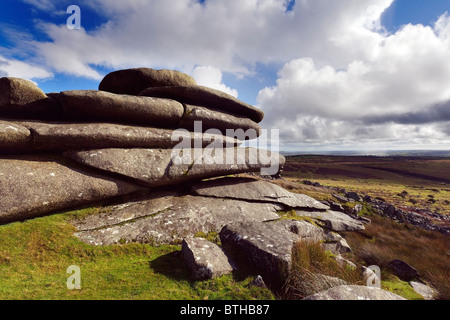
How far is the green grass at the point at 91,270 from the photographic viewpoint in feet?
23.6

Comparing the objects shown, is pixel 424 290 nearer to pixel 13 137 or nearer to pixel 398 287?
pixel 398 287

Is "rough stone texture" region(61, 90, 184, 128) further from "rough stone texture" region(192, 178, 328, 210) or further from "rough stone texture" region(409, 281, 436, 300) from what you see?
"rough stone texture" region(409, 281, 436, 300)

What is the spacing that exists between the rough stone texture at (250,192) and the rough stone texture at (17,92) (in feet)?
41.4

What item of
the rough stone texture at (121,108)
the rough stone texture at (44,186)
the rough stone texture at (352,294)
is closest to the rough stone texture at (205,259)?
the rough stone texture at (352,294)

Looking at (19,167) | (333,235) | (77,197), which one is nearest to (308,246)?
(333,235)

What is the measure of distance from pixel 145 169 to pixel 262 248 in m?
9.40

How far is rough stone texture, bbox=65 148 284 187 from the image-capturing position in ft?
43.5

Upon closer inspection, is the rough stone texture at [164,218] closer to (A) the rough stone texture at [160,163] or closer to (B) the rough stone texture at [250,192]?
(B) the rough stone texture at [250,192]

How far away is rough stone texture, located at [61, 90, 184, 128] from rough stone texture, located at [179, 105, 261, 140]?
2.67 feet

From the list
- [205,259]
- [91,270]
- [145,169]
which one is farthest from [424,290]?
[145,169]

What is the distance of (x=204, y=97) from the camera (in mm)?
18609

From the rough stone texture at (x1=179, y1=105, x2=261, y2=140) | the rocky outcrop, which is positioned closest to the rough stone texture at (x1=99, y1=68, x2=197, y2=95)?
the rough stone texture at (x1=179, y1=105, x2=261, y2=140)

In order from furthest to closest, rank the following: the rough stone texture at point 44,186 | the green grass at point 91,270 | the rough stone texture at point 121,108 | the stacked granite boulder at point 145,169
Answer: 1. the rough stone texture at point 121,108
2. the stacked granite boulder at point 145,169
3. the rough stone texture at point 44,186
4. the green grass at point 91,270
